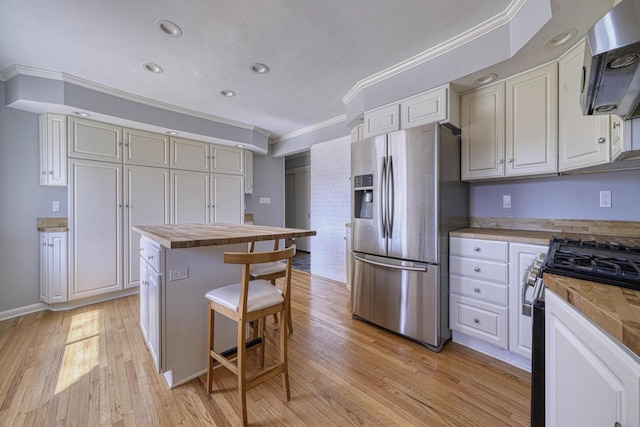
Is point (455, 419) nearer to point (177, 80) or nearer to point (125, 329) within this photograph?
point (125, 329)

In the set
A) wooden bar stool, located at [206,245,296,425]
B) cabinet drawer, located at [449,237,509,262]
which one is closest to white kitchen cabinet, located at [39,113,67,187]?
wooden bar stool, located at [206,245,296,425]

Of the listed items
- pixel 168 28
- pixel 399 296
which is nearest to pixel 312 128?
pixel 168 28

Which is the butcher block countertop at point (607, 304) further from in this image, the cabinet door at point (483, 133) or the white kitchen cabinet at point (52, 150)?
the white kitchen cabinet at point (52, 150)

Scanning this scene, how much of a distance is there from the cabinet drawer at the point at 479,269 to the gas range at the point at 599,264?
618mm

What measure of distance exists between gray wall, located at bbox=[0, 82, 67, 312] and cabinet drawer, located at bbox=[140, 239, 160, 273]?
194 centimetres

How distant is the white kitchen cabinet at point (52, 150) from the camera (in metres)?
2.74

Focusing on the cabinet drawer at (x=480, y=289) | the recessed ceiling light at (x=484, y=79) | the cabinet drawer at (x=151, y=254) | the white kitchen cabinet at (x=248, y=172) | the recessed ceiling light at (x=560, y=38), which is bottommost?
the cabinet drawer at (x=480, y=289)

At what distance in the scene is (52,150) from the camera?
2.75 metres

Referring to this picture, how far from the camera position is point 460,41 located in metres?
1.95

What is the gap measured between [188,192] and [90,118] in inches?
53.5

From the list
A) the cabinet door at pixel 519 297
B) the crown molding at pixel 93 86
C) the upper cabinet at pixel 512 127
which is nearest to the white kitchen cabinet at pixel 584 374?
the cabinet door at pixel 519 297

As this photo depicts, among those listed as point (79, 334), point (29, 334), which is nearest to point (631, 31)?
point (79, 334)

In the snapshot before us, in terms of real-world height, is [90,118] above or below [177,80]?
below

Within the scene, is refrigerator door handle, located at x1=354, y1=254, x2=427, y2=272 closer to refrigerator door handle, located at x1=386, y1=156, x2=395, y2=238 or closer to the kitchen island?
refrigerator door handle, located at x1=386, y1=156, x2=395, y2=238
